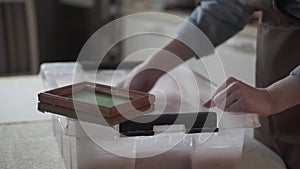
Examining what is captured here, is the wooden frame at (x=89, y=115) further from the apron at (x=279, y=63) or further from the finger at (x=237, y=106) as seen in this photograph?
the apron at (x=279, y=63)

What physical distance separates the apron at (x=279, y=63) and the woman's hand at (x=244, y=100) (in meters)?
0.14

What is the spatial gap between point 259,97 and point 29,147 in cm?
36

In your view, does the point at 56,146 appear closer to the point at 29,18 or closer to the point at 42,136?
the point at 42,136

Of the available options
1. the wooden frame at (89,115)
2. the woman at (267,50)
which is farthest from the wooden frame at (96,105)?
the woman at (267,50)

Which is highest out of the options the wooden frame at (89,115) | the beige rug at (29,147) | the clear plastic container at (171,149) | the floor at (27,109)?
the wooden frame at (89,115)

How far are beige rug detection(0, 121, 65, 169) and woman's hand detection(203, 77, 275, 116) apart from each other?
246mm

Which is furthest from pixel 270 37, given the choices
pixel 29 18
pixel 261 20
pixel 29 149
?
pixel 29 18

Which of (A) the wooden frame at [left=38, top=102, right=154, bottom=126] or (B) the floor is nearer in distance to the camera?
(A) the wooden frame at [left=38, top=102, right=154, bottom=126]

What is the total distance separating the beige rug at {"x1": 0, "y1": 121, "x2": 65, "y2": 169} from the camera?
0.65 m

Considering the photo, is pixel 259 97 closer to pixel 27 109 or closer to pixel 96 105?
pixel 96 105

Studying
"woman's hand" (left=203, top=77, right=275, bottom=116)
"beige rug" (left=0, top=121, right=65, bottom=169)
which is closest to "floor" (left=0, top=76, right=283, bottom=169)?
"beige rug" (left=0, top=121, right=65, bottom=169)

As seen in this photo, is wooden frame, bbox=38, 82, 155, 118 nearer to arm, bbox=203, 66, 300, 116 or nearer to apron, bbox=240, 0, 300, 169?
arm, bbox=203, 66, 300, 116

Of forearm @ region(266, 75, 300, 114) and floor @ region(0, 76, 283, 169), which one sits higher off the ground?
forearm @ region(266, 75, 300, 114)

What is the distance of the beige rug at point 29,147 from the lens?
2.13 feet
